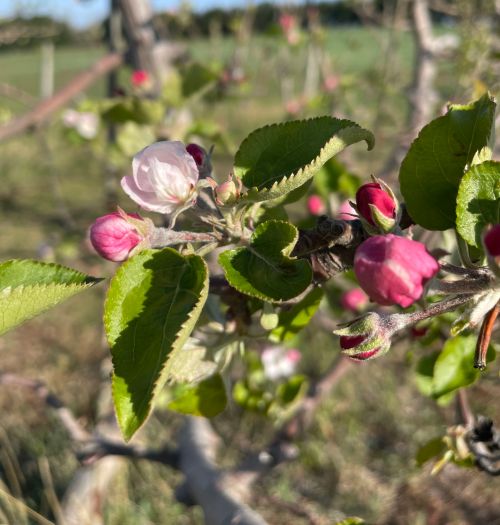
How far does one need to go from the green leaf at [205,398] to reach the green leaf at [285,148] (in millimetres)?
291

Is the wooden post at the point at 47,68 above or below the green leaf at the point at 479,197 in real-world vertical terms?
below

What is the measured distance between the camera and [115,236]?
530 millimetres

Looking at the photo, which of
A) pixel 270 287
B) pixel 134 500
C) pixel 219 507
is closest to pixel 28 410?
pixel 134 500

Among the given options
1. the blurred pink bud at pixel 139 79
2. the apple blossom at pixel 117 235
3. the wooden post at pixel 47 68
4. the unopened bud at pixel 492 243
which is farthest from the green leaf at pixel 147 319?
the wooden post at pixel 47 68

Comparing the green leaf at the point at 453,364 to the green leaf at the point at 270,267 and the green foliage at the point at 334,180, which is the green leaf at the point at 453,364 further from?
the green foliage at the point at 334,180

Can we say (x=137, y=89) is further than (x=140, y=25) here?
No

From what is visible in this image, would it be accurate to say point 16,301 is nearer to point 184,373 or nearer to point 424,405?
point 184,373

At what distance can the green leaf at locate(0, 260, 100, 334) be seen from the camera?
51 cm

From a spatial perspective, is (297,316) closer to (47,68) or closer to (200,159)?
(200,159)

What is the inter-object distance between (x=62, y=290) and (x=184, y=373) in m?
0.20

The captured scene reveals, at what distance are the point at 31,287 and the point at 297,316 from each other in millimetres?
318

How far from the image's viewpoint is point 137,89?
1.91 metres

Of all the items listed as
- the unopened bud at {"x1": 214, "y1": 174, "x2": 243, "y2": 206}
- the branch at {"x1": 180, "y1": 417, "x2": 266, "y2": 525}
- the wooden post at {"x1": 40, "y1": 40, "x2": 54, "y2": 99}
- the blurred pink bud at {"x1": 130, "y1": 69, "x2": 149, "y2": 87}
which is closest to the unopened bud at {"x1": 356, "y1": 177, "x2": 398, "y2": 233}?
the unopened bud at {"x1": 214, "y1": 174, "x2": 243, "y2": 206}

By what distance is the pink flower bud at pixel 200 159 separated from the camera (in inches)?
24.1
